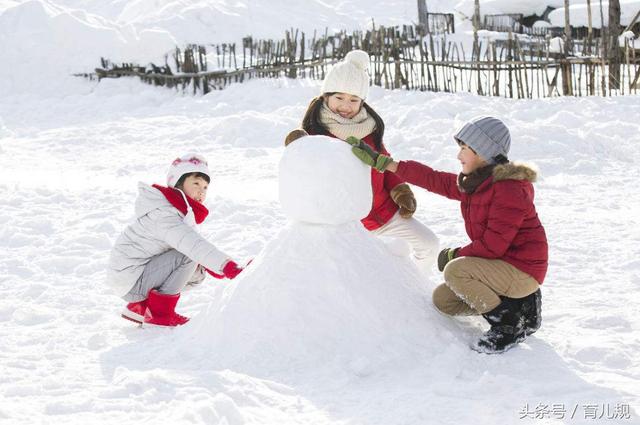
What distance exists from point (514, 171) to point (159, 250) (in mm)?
1809

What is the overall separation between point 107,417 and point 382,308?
1.20 m

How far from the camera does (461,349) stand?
9.94 feet

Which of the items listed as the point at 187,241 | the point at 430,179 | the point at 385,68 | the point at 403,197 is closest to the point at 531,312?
the point at 430,179

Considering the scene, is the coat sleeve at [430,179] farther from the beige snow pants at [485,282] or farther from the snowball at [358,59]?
the snowball at [358,59]

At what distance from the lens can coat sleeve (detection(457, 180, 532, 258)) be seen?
3.03m

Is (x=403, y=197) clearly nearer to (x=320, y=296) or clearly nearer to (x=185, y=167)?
(x=320, y=296)

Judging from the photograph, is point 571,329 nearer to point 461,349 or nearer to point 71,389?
point 461,349

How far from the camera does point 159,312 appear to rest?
12.0ft

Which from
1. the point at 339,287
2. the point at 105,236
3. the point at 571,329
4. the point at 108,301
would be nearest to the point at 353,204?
the point at 339,287

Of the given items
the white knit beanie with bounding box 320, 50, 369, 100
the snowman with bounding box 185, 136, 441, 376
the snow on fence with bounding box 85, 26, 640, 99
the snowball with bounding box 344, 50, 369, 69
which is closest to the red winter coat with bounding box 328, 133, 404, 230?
the white knit beanie with bounding box 320, 50, 369, 100

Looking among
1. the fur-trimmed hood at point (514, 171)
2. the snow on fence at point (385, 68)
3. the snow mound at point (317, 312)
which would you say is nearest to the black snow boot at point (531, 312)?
the snow mound at point (317, 312)

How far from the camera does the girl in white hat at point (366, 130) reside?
3.70 metres

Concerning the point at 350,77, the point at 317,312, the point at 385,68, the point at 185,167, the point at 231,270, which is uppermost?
the point at 385,68

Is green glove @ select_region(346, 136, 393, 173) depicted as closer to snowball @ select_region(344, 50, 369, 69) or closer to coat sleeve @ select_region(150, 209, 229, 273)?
snowball @ select_region(344, 50, 369, 69)
